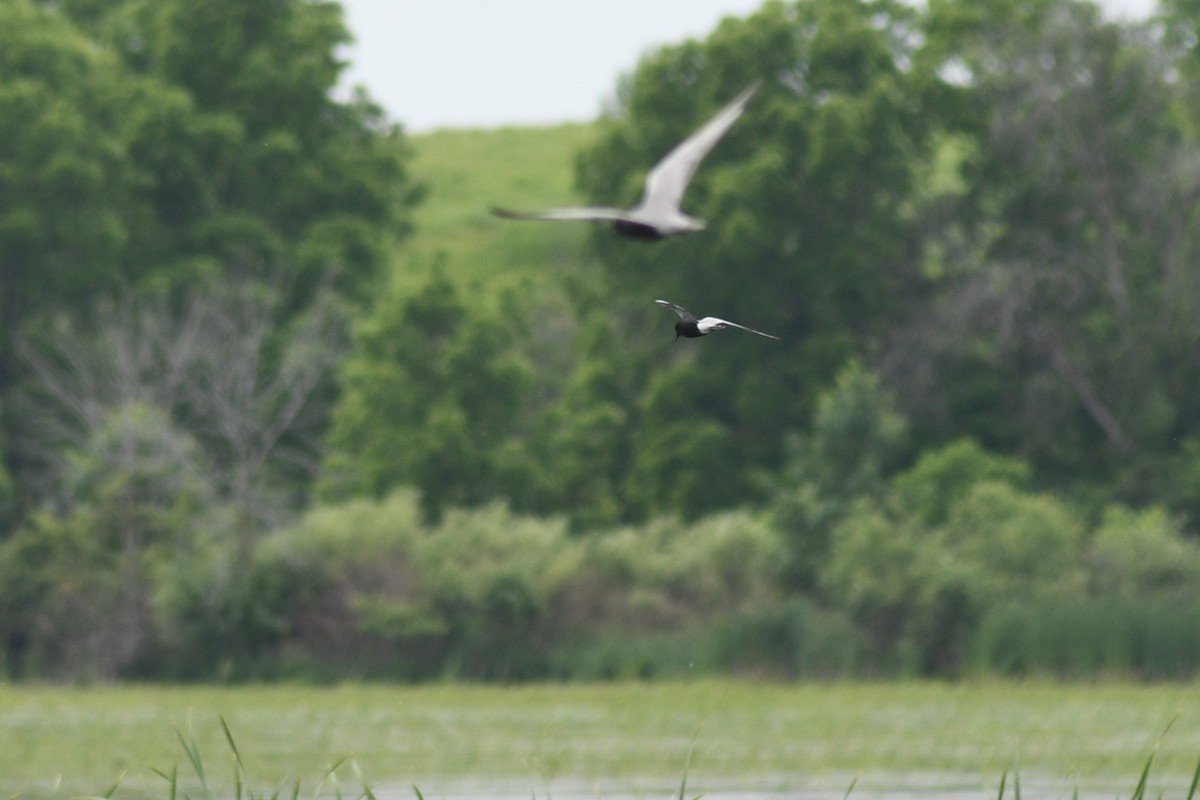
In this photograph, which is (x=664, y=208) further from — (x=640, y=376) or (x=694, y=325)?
(x=640, y=376)

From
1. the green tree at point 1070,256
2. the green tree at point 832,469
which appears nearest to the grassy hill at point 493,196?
the green tree at point 1070,256

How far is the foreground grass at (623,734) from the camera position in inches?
707

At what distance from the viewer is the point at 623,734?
21.7 m

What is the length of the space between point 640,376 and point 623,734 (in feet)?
77.3

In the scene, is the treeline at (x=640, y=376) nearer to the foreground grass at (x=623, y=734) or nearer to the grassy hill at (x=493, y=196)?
the foreground grass at (x=623, y=734)

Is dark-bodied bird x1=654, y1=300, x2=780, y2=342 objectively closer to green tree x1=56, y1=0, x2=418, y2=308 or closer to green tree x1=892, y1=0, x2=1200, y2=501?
green tree x1=892, y1=0, x2=1200, y2=501


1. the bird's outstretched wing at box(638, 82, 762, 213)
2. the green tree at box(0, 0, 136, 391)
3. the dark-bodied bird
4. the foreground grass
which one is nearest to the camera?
the dark-bodied bird

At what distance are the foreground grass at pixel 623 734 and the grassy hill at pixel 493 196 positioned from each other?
3797 cm

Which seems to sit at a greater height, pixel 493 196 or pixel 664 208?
pixel 493 196

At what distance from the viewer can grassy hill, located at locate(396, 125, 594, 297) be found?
251 ft

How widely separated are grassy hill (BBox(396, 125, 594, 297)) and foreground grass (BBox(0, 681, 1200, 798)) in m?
38.0

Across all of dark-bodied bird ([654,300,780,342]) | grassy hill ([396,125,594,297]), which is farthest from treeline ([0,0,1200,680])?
dark-bodied bird ([654,300,780,342])

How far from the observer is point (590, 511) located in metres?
42.8

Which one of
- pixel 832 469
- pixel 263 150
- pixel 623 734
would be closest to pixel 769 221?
pixel 832 469
